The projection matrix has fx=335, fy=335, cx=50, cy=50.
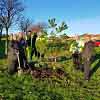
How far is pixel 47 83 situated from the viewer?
1755cm

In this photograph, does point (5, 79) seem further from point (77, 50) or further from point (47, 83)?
point (77, 50)

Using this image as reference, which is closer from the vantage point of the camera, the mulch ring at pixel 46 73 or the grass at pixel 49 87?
the grass at pixel 49 87

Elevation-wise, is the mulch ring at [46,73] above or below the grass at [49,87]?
above

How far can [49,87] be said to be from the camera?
16.5m

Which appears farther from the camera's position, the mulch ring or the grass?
the mulch ring

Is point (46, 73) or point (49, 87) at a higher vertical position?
point (46, 73)

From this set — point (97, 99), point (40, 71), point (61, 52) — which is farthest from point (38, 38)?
point (97, 99)

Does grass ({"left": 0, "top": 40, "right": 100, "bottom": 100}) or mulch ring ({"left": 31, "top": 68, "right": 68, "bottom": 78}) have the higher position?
mulch ring ({"left": 31, "top": 68, "right": 68, "bottom": 78})

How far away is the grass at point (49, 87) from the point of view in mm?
13938

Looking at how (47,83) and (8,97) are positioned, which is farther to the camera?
(47,83)

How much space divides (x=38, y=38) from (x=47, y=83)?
10420 millimetres

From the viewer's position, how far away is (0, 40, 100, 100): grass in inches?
549

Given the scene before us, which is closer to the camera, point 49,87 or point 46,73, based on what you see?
point 49,87

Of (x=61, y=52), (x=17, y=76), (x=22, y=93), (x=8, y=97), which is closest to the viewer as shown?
(x=8, y=97)
